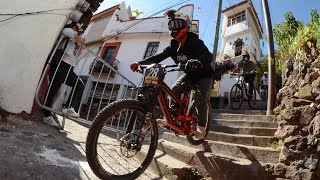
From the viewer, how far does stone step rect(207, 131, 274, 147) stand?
347cm

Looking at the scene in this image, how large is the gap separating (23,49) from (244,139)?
348cm

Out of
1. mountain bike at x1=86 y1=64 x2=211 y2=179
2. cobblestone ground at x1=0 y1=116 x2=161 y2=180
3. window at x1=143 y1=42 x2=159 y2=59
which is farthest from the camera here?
window at x1=143 y1=42 x2=159 y2=59

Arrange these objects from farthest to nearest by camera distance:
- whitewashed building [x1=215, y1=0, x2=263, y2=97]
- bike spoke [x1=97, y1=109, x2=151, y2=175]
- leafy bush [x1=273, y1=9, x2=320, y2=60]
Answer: whitewashed building [x1=215, y1=0, x2=263, y2=97] → leafy bush [x1=273, y1=9, x2=320, y2=60] → bike spoke [x1=97, y1=109, x2=151, y2=175]

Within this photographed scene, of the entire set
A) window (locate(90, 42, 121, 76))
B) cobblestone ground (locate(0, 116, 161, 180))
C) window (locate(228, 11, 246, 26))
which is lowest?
cobblestone ground (locate(0, 116, 161, 180))

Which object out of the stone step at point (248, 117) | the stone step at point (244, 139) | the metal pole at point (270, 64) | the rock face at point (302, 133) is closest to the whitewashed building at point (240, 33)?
the metal pole at point (270, 64)

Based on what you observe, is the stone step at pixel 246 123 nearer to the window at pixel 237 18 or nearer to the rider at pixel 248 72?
the rider at pixel 248 72

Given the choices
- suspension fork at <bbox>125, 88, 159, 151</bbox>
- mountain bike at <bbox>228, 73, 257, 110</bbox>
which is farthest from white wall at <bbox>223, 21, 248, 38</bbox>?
suspension fork at <bbox>125, 88, 159, 151</bbox>

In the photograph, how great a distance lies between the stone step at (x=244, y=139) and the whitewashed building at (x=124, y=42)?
12.5m

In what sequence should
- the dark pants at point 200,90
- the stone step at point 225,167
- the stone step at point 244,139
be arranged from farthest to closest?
1. the stone step at point 244,139
2. the dark pants at point 200,90
3. the stone step at point 225,167

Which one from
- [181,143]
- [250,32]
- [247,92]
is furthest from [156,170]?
[250,32]

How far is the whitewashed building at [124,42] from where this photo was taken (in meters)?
18.6

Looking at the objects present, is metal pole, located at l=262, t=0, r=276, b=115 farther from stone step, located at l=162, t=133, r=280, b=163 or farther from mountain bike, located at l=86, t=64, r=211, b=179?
mountain bike, located at l=86, t=64, r=211, b=179

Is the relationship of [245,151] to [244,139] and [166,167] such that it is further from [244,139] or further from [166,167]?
[166,167]

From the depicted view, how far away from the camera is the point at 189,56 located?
3334 mm
